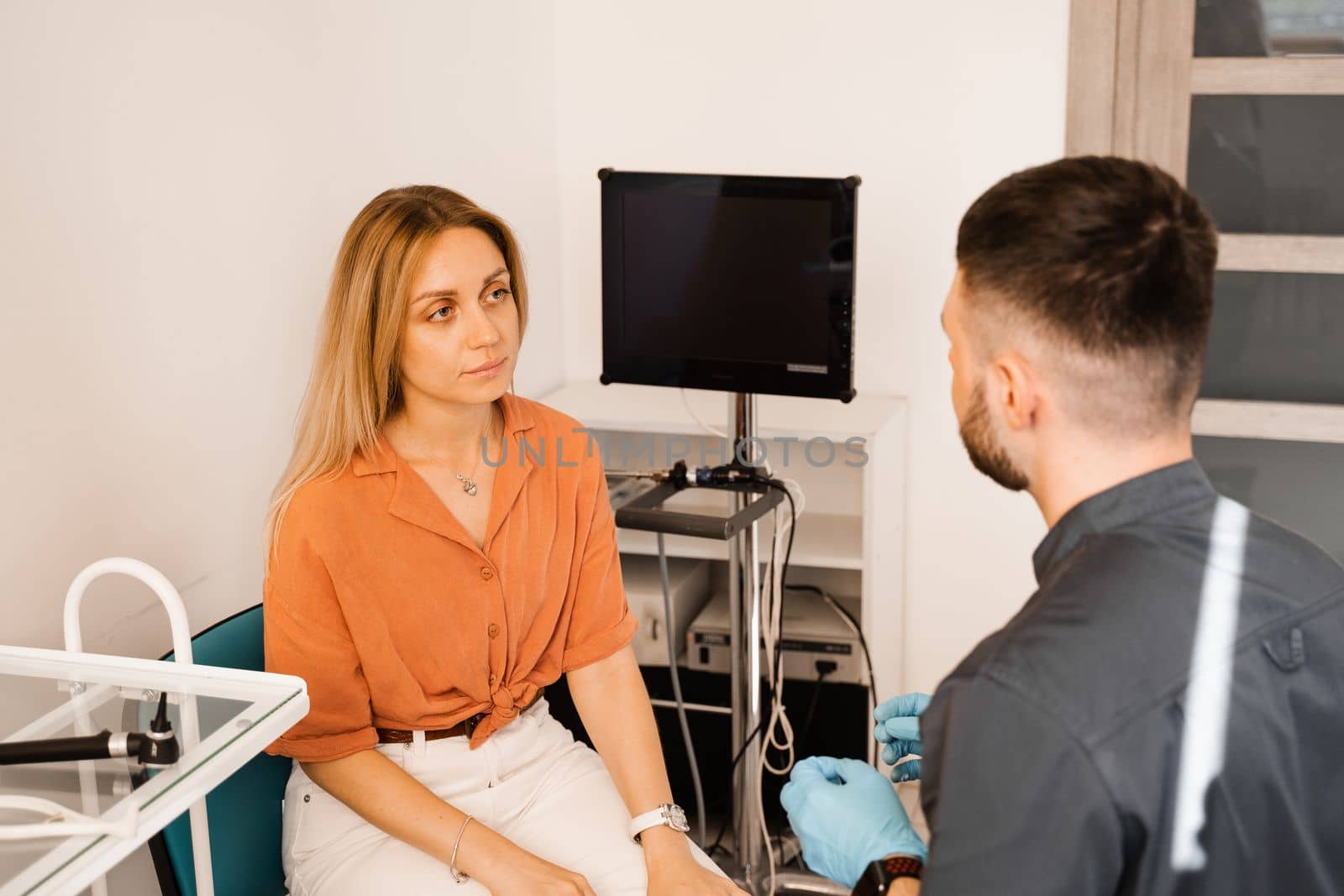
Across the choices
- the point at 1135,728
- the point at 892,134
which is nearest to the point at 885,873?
the point at 1135,728

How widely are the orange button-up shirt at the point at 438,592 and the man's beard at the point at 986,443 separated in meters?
0.72

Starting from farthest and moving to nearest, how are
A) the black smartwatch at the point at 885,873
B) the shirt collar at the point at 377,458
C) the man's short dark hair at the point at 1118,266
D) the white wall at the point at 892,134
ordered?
1. the white wall at the point at 892,134
2. the shirt collar at the point at 377,458
3. the black smartwatch at the point at 885,873
4. the man's short dark hair at the point at 1118,266

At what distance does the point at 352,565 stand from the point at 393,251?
388mm

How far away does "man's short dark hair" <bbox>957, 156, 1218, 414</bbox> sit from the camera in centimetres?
99

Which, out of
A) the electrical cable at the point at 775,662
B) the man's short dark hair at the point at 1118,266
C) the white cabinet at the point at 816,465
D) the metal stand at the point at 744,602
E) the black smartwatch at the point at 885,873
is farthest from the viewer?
the white cabinet at the point at 816,465

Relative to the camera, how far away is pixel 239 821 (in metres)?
1.49

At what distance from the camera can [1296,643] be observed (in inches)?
38.0

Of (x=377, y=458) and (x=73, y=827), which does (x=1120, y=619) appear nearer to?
(x=73, y=827)

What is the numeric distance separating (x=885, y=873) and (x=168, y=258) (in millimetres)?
1141

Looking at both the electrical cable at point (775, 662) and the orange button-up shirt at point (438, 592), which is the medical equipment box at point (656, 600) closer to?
the electrical cable at point (775, 662)

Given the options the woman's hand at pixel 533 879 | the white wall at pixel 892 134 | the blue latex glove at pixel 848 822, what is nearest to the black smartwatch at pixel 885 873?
the blue latex glove at pixel 848 822

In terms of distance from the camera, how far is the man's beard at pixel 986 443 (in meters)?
1.07

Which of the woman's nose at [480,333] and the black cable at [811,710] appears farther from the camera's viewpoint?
the black cable at [811,710]

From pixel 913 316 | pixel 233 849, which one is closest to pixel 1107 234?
pixel 233 849
